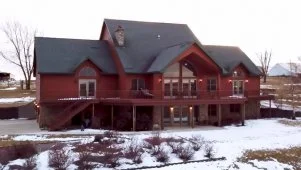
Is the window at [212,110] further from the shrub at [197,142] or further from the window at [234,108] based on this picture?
the shrub at [197,142]

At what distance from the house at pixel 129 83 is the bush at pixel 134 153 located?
28.9 ft

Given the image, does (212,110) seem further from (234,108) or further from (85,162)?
(85,162)

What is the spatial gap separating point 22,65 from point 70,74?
106ft

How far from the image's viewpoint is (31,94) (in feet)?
174

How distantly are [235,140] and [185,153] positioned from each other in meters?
6.31

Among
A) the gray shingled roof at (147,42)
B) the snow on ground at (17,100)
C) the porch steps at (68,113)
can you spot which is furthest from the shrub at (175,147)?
the snow on ground at (17,100)

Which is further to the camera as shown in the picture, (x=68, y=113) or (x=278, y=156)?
(x=68, y=113)

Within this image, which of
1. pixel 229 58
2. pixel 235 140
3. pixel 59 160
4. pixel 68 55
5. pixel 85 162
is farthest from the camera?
pixel 229 58

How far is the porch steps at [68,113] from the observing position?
2973 cm

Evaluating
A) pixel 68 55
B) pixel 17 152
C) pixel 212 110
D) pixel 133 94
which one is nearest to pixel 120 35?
pixel 68 55

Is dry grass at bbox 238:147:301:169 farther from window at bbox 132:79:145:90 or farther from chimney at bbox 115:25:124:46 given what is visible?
chimney at bbox 115:25:124:46

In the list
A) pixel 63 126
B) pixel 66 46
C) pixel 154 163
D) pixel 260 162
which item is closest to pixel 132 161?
pixel 154 163

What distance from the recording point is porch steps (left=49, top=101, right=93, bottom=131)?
29.7 m

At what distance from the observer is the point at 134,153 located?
1997cm
